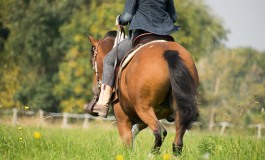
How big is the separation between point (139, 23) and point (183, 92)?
5.76 feet

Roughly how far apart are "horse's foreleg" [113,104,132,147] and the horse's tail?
1.77m

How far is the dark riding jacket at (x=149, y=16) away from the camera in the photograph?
319 inches

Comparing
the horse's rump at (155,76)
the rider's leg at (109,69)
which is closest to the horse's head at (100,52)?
the rider's leg at (109,69)

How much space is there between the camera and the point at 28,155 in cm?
695

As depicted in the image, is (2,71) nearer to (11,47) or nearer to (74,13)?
(11,47)

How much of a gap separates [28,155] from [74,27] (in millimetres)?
40221

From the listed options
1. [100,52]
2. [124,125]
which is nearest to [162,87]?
[124,125]

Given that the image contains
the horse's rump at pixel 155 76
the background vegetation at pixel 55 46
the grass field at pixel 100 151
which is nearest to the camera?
the grass field at pixel 100 151

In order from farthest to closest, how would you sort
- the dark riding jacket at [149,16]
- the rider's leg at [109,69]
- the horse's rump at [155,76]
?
the rider's leg at [109,69] < the dark riding jacket at [149,16] < the horse's rump at [155,76]

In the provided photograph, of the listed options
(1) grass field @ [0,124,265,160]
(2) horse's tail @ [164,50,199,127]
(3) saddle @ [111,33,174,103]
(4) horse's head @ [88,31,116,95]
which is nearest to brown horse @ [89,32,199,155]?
(2) horse's tail @ [164,50,199,127]

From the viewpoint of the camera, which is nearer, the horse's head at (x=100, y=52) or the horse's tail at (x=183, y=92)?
the horse's tail at (x=183, y=92)

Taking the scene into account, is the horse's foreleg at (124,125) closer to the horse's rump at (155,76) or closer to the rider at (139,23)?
the rider at (139,23)

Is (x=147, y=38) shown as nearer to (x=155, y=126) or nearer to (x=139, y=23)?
(x=139, y=23)

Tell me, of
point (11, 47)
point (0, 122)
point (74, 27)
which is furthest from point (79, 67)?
point (0, 122)
